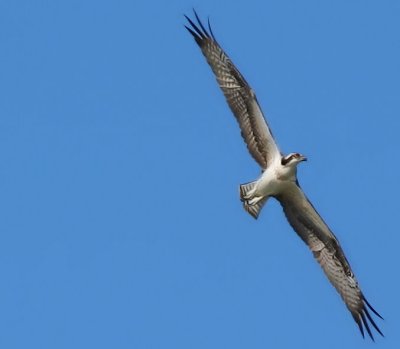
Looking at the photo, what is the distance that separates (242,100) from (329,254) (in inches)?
119

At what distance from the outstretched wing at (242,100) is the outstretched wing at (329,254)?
1133 mm

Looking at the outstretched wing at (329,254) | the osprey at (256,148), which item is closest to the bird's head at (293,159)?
Answer: the osprey at (256,148)

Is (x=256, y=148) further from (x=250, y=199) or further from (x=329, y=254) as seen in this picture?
(x=329, y=254)

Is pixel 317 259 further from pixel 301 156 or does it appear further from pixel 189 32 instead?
pixel 189 32

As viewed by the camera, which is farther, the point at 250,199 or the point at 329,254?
the point at 329,254

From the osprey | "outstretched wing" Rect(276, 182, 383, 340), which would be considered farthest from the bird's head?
"outstretched wing" Rect(276, 182, 383, 340)

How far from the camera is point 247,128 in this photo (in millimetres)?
21969

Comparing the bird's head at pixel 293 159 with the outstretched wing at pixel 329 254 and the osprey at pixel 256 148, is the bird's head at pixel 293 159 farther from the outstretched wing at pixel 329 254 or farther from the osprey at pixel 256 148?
the outstretched wing at pixel 329 254

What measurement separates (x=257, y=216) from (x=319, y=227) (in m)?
1.42

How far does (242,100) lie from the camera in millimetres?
21953

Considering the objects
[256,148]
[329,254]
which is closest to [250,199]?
[256,148]

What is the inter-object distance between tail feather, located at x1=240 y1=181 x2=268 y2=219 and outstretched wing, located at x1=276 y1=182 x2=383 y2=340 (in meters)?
0.82

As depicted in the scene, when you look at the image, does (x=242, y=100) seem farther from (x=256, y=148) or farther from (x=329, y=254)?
(x=329, y=254)

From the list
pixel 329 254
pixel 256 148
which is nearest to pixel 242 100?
pixel 256 148
